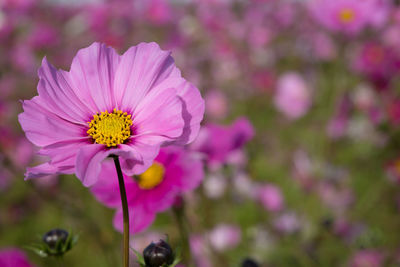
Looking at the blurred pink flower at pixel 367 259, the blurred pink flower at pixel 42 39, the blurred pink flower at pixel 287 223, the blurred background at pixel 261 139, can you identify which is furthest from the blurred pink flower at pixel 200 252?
the blurred pink flower at pixel 42 39

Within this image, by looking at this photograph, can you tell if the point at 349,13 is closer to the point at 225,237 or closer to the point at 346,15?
the point at 346,15

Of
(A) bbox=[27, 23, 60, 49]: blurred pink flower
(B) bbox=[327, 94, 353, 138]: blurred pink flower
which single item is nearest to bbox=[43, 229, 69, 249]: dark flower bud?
(B) bbox=[327, 94, 353, 138]: blurred pink flower

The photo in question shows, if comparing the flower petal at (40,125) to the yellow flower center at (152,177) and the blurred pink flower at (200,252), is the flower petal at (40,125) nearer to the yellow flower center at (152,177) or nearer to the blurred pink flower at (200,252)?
the yellow flower center at (152,177)

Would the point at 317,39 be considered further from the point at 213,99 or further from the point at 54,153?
the point at 54,153

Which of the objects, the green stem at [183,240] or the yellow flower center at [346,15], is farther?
the yellow flower center at [346,15]

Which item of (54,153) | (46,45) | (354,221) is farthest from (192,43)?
(54,153)

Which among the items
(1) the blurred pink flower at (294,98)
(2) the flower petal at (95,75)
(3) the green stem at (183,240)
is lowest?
(3) the green stem at (183,240)

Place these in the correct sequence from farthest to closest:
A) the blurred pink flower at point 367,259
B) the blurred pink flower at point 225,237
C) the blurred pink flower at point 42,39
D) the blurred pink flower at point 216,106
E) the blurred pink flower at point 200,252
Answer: the blurred pink flower at point 42,39, the blurred pink flower at point 216,106, the blurred pink flower at point 225,237, the blurred pink flower at point 200,252, the blurred pink flower at point 367,259
